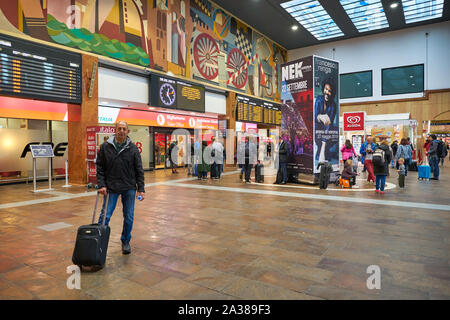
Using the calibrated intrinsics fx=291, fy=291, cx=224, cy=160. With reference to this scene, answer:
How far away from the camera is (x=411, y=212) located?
5.65m

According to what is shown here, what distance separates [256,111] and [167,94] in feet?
22.8

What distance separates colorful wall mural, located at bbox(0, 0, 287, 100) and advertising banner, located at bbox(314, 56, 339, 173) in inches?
249

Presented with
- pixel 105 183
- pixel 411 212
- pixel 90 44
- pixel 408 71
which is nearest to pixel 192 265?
pixel 105 183

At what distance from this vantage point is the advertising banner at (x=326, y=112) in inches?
376

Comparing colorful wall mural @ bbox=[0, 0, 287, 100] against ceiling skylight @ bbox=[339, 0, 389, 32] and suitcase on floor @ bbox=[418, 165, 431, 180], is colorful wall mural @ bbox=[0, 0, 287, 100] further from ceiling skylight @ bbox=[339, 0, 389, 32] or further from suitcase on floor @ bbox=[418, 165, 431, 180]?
suitcase on floor @ bbox=[418, 165, 431, 180]

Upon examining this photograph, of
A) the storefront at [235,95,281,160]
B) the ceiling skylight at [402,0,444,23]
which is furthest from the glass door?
the ceiling skylight at [402,0,444,23]

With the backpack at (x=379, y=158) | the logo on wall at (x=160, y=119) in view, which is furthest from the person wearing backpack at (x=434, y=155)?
the logo on wall at (x=160, y=119)

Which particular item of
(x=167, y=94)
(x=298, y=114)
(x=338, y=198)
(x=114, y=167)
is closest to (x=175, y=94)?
(x=167, y=94)

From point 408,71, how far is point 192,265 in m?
22.4

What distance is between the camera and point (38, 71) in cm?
831

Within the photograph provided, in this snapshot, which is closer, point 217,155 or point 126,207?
point 126,207

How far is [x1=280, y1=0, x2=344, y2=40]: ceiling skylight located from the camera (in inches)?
636

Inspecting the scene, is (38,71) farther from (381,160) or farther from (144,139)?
(381,160)

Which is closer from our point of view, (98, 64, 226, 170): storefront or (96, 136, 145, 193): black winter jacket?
(96, 136, 145, 193): black winter jacket
